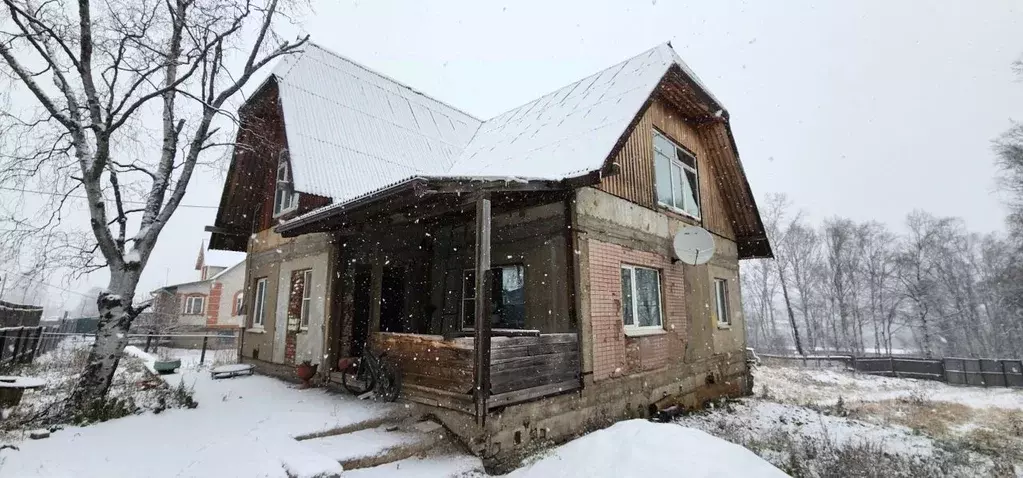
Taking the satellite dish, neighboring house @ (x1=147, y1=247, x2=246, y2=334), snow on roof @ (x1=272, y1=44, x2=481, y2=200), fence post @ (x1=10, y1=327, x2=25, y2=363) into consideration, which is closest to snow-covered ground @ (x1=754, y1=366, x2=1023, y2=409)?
the satellite dish

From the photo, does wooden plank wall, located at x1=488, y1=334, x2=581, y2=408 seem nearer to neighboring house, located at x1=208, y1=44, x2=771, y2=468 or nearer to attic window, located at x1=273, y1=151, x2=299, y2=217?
neighboring house, located at x1=208, y1=44, x2=771, y2=468

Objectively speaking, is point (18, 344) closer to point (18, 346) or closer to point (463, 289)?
point (18, 346)

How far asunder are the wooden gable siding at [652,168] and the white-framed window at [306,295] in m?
6.89

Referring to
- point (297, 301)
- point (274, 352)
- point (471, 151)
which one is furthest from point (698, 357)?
point (274, 352)

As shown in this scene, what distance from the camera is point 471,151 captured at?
40.5 feet

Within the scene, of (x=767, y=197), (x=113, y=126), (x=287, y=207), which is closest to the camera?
(x=113, y=126)

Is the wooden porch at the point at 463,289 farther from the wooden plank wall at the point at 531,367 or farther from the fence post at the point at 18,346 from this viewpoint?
the fence post at the point at 18,346

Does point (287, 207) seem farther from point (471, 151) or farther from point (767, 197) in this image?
point (767, 197)

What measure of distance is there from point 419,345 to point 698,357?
6480 millimetres

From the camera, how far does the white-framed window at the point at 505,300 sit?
7.69 m

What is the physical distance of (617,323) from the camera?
746cm

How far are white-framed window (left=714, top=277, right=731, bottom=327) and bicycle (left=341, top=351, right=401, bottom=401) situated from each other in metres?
8.29

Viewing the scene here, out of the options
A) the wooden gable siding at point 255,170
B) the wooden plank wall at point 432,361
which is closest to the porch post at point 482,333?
the wooden plank wall at point 432,361

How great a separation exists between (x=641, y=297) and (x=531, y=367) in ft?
11.2
